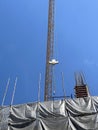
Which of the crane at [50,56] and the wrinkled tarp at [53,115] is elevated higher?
the crane at [50,56]

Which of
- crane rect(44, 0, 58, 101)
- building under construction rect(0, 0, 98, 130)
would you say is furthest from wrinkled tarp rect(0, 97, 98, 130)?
crane rect(44, 0, 58, 101)

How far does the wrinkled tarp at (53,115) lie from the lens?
19.3m

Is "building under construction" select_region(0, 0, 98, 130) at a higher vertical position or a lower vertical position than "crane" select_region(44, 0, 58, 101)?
lower

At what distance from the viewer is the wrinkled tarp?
63.4 ft

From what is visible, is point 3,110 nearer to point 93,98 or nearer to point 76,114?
point 76,114

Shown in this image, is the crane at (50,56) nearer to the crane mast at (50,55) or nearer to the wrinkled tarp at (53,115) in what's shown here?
the crane mast at (50,55)

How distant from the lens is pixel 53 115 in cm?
2011

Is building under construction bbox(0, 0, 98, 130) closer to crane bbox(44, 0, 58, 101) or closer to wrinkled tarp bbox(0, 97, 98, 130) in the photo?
wrinkled tarp bbox(0, 97, 98, 130)

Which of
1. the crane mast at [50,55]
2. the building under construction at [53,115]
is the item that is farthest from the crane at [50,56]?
the building under construction at [53,115]

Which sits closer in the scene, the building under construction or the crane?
the building under construction

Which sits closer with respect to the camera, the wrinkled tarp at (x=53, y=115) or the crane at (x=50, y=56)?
the wrinkled tarp at (x=53, y=115)

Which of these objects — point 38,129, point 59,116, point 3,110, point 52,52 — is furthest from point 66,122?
point 52,52

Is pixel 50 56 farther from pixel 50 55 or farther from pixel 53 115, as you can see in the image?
pixel 53 115

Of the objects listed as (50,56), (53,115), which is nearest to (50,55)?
(50,56)
